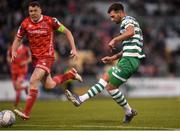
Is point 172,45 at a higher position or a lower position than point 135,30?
lower

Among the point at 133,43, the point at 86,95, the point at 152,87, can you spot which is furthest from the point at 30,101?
the point at 152,87

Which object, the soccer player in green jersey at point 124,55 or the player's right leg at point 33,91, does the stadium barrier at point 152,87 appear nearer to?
the player's right leg at point 33,91

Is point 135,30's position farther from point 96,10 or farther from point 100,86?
point 96,10

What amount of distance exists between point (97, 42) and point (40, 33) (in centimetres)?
1707

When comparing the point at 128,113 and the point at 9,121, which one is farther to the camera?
the point at 128,113

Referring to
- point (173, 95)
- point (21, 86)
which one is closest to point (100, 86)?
point (21, 86)

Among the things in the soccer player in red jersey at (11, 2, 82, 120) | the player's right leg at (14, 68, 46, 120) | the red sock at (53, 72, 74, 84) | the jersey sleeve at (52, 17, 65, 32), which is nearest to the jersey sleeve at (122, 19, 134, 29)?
the soccer player in red jersey at (11, 2, 82, 120)

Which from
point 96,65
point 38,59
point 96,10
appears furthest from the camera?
A: point 96,10

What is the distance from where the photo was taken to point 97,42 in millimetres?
31156

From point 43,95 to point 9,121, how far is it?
15892mm

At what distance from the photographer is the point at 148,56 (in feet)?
103

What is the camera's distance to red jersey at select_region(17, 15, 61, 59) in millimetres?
14109

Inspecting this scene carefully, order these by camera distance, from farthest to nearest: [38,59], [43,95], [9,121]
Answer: [43,95], [38,59], [9,121]

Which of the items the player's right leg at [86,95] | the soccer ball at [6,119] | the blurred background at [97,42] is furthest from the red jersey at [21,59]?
the soccer ball at [6,119]
